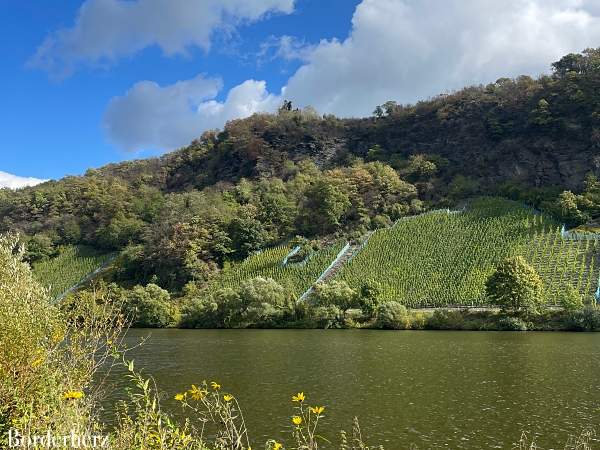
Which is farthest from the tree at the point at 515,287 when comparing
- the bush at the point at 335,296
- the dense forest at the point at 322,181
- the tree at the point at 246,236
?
the tree at the point at 246,236

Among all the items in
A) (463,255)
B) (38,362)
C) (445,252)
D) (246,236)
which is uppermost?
(246,236)

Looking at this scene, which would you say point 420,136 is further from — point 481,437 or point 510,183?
point 481,437

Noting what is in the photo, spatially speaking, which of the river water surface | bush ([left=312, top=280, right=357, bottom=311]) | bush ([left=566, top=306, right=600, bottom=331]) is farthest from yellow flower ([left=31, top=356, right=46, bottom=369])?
bush ([left=566, top=306, right=600, bottom=331])

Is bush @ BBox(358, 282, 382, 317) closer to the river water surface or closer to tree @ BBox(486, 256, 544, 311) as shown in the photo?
the river water surface

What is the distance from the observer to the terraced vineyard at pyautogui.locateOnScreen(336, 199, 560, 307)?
55803 millimetres

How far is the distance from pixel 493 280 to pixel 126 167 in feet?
386

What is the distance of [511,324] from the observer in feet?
154

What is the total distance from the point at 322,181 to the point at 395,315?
4037cm

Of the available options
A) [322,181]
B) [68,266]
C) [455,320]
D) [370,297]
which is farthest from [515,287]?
[68,266]

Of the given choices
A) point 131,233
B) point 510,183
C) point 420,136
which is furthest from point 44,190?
point 510,183

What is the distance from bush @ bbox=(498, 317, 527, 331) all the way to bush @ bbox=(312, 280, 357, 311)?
14.8m

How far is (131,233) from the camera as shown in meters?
96.4

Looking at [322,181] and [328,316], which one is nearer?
[328,316]

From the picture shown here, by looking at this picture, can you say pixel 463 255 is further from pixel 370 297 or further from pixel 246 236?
pixel 246 236
